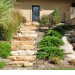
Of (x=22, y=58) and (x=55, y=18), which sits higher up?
(x=55, y=18)

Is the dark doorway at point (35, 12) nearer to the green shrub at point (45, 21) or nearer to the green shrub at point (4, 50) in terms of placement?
the green shrub at point (45, 21)

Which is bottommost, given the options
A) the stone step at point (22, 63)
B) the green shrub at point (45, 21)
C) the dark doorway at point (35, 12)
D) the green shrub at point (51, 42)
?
the stone step at point (22, 63)

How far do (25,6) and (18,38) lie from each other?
26.3 feet

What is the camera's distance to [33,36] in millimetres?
14672

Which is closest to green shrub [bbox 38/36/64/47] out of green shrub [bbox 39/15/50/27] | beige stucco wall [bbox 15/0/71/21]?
green shrub [bbox 39/15/50/27]

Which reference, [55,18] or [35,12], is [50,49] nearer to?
[55,18]

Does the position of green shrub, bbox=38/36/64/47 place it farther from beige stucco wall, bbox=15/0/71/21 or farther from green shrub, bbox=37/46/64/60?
beige stucco wall, bbox=15/0/71/21

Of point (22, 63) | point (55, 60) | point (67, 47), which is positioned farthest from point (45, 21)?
point (22, 63)

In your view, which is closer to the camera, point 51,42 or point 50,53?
point 50,53

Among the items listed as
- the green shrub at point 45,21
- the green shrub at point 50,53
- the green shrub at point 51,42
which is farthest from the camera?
the green shrub at point 45,21

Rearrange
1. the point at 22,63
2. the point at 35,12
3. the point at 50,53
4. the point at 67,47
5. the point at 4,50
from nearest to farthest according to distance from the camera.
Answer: the point at 22,63
the point at 50,53
the point at 4,50
the point at 67,47
the point at 35,12

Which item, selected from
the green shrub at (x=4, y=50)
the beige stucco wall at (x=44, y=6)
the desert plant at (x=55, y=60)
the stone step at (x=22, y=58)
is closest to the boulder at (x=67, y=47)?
the desert plant at (x=55, y=60)
